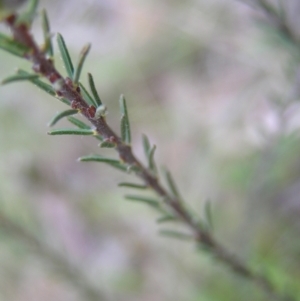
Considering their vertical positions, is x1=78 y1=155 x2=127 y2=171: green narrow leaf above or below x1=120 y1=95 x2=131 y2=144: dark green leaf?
below

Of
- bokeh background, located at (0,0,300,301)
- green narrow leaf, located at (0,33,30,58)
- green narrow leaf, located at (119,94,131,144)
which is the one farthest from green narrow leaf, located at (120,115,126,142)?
bokeh background, located at (0,0,300,301)

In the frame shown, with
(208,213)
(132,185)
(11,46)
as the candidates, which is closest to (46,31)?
(11,46)

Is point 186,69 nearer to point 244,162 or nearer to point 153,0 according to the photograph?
point 153,0

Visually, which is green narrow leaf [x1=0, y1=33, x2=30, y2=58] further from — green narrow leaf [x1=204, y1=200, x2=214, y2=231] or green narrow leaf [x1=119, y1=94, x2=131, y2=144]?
green narrow leaf [x1=204, y1=200, x2=214, y2=231]

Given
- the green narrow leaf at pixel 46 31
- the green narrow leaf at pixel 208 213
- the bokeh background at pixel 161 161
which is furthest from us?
the bokeh background at pixel 161 161

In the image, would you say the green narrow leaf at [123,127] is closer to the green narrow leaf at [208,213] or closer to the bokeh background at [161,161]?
the green narrow leaf at [208,213]

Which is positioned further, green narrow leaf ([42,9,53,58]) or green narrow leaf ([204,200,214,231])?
green narrow leaf ([204,200,214,231])

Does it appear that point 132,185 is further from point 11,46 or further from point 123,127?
point 11,46

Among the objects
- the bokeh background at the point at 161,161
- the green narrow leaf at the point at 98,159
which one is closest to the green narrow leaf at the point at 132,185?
the green narrow leaf at the point at 98,159
